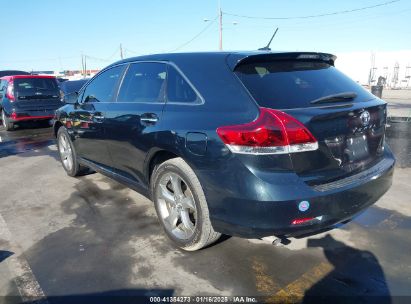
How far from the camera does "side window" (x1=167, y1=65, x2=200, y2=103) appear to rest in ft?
9.80

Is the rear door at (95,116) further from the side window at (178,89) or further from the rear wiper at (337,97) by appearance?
the rear wiper at (337,97)

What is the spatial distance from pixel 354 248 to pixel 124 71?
9.90 feet

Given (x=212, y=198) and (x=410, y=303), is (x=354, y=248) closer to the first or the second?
(x=410, y=303)

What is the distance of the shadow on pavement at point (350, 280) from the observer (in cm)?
252

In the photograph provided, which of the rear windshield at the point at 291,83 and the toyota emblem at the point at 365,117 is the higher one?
the rear windshield at the point at 291,83

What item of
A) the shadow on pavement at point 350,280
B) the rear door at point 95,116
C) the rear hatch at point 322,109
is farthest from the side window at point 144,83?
the shadow on pavement at point 350,280

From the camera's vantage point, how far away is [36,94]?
35.4 feet

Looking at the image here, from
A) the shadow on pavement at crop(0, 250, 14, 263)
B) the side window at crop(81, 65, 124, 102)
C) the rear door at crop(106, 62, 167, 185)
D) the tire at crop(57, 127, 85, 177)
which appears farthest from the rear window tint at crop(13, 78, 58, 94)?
the shadow on pavement at crop(0, 250, 14, 263)

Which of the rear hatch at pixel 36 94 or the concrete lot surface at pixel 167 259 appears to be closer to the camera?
the concrete lot surface at pixel 167 259

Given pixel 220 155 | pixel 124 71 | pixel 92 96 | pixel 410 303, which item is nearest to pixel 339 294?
pixel 410 303

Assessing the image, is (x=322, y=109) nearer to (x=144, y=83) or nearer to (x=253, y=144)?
(x=253, y=144)

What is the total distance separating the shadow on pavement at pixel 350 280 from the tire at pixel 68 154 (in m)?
3.73

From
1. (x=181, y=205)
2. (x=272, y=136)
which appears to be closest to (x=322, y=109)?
(x=272, y=136)

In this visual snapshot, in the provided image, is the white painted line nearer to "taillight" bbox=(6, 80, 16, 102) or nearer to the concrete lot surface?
the concrete lot surface
